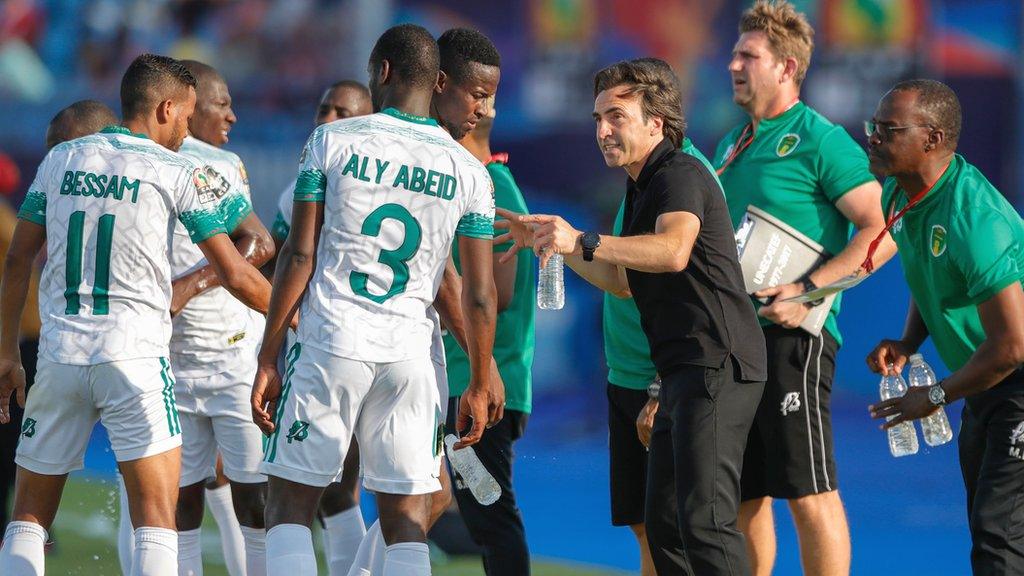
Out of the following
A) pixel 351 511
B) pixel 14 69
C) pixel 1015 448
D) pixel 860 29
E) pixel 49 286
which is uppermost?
pixel 860 29

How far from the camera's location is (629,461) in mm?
5020

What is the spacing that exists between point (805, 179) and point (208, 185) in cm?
213

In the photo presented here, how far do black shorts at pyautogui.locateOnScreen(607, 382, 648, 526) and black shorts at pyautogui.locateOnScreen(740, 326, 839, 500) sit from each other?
1.37 feet

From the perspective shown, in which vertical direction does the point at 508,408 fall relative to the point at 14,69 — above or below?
below

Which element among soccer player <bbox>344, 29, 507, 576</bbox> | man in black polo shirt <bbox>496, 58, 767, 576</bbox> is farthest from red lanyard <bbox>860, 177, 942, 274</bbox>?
soccer player <bbox>344, 29, 507, 576</bbox>

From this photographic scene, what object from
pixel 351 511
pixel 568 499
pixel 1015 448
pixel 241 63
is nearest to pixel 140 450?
pixel 351 511

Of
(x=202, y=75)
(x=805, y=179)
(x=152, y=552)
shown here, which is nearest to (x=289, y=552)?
(x=152, y=552)

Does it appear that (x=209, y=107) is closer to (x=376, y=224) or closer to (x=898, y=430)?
(x=376, y=224)

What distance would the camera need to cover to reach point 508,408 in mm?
5273

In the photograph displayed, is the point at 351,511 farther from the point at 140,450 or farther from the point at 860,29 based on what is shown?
the point at 860,29

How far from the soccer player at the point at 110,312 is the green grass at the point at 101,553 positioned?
224 centimetres

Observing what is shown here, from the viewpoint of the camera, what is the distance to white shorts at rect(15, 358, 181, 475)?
14.5 ft

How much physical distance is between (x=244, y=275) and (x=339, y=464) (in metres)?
0.74

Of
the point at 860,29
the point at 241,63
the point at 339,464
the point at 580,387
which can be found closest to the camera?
the point at 339,464
